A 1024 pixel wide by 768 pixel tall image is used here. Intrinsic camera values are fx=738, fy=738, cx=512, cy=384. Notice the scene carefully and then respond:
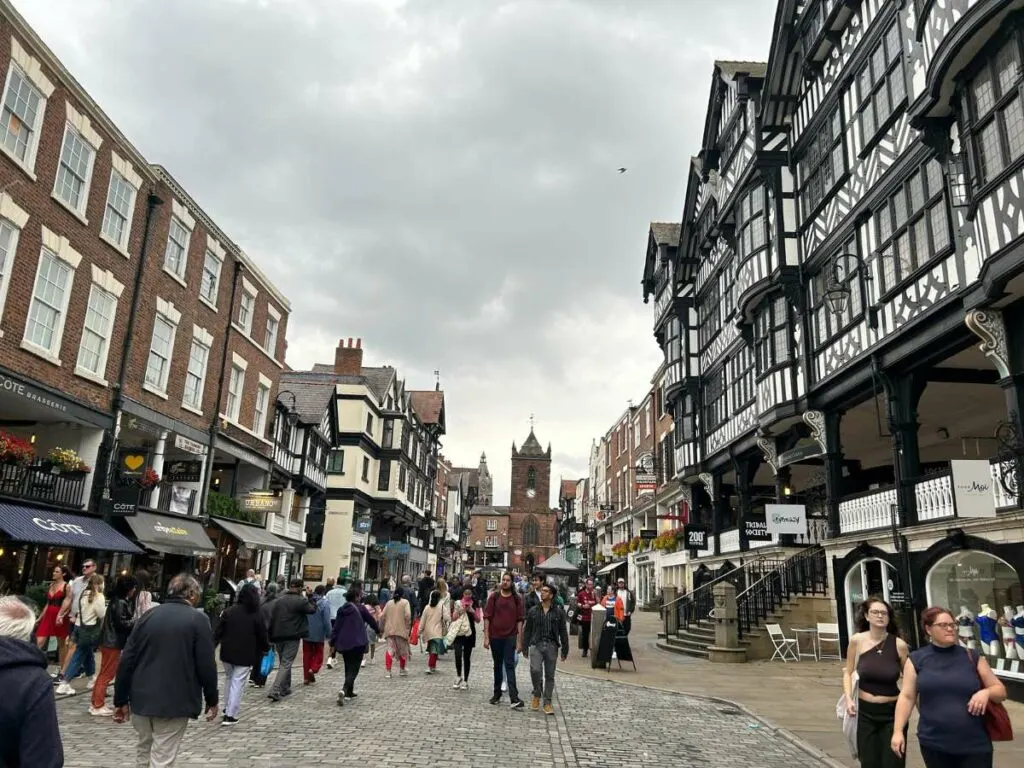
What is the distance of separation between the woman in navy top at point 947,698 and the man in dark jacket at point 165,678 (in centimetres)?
498

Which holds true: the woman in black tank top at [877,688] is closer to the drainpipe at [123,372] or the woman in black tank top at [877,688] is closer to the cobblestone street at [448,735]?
the cobblestone street at [448,735]

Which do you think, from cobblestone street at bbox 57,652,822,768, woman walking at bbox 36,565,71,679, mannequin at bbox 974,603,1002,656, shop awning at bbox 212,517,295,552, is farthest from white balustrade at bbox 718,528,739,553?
woman walking at bbox 36,565,71,679

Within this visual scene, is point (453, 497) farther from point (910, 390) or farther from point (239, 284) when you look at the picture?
point (910, 390)

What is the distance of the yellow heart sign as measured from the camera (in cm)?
1698

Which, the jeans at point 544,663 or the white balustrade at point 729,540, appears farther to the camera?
the white balustrade at point 729,540

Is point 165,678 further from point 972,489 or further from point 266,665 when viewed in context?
point 972,489

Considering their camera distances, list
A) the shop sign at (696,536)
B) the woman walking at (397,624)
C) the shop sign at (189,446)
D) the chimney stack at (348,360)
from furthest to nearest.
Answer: the chimney stack at (348,360), the shop sign at (696,536), the shop sign at (189,446), the woman walking at (397,624)

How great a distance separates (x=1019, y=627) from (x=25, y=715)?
42.9 feet

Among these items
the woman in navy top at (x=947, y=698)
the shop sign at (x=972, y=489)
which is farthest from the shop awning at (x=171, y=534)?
the woman in navy top at (x=947, y=698)

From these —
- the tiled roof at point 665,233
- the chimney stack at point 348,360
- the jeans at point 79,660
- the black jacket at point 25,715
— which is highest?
the tiled roof at point 665,233

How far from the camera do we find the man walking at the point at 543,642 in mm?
10609

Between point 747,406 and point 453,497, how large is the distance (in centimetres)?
6464

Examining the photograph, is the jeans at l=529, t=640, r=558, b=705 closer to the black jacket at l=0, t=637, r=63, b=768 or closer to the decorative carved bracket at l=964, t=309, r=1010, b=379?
the black jacket at l=0, t=637, r=63, b=768

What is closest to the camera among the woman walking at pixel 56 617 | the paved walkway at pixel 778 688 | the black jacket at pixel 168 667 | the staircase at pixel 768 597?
the black jacket at pixel 168 667
